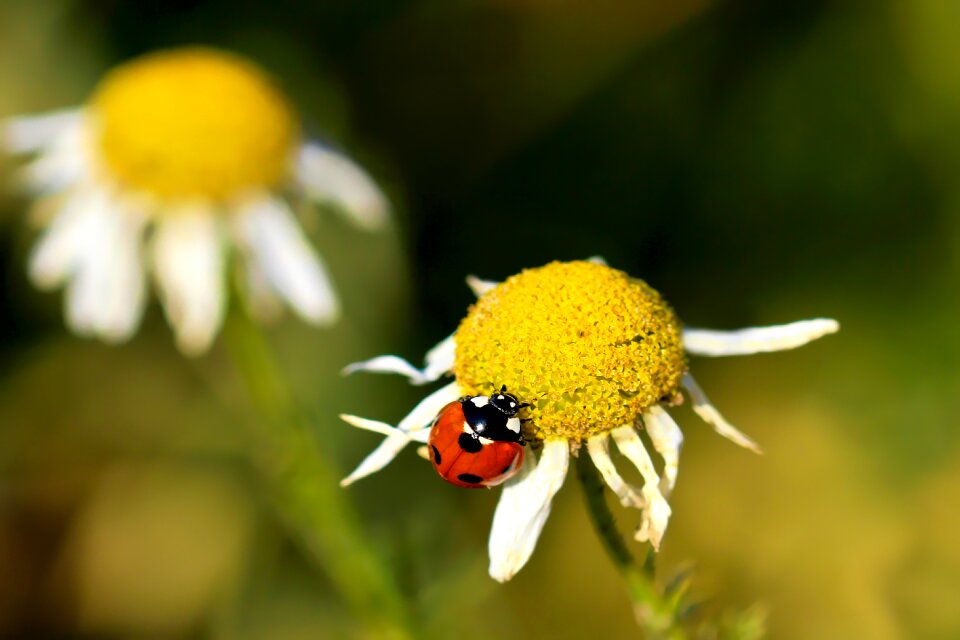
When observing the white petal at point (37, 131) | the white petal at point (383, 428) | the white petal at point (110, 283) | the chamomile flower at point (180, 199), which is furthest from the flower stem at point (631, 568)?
the white petal at point (37, 131)

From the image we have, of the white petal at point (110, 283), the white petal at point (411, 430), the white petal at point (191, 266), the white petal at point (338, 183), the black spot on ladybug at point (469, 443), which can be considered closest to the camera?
the black spot on ladybug at point (469, 443)

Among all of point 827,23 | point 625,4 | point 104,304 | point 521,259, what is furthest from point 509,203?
point 104,304

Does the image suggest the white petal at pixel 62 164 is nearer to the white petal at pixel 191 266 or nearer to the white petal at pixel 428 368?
the white petal at pixel 191 266

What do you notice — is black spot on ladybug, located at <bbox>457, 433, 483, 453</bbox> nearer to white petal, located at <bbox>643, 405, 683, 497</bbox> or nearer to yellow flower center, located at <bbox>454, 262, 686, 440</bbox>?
yellow flower center, located at <bbox>454, 262, 686, 440</bbox>

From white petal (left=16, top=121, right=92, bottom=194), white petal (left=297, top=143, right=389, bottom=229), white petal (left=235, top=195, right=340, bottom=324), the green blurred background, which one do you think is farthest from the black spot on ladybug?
white petal (left=16, top=121, right=92, bottom=194)

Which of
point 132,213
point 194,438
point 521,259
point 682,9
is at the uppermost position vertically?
point 682,9

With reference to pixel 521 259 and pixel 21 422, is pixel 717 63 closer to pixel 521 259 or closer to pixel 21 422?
pixel 521 259

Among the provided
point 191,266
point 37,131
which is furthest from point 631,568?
point 37,131

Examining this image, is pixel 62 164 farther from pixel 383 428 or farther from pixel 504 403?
pixel 504 403
